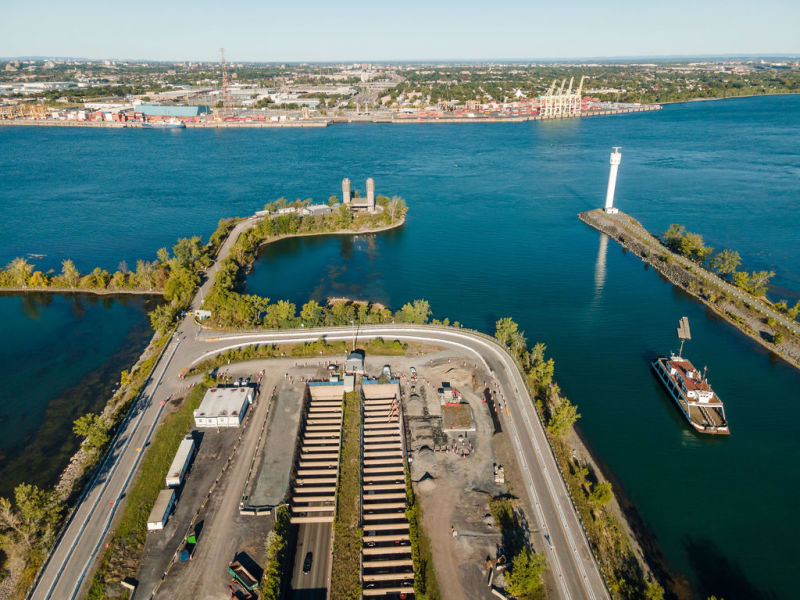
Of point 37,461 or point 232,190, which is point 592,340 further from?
point 232,190

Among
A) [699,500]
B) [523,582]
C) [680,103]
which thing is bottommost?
[699,500]

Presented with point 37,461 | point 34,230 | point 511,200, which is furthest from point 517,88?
point 37,461

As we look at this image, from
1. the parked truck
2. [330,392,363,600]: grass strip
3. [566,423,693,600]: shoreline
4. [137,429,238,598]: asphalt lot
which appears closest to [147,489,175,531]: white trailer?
[137,429,238,598]: asphalt lot

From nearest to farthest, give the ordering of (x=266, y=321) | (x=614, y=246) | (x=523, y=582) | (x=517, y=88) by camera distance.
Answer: (x=523, y=582) → (x=266, y=321) → (x=614, y=246) → (x=517, y=88)

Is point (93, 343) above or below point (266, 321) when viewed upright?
below

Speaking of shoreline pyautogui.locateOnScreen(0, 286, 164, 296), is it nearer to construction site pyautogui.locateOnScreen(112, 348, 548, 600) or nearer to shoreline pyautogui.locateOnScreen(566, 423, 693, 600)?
construction site pyautogui.locateOnScreen(112, 348, 548, 600)

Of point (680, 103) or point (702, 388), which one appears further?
point (680, 103)

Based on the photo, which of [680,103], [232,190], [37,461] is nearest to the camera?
[37,461]

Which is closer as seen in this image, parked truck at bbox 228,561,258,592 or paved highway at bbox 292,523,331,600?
parked truck at bbox 228,561,258,592
